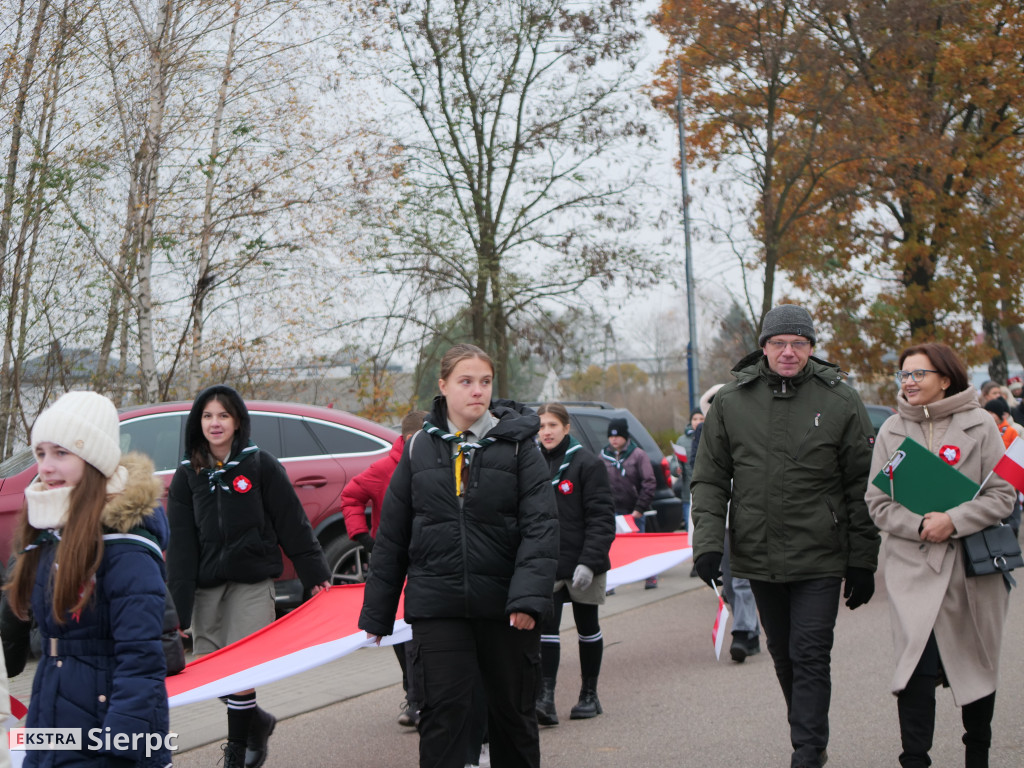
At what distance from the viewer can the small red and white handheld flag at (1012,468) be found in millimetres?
4797

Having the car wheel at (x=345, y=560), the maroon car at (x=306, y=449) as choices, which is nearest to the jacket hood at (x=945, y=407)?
the car wheel at (x=345, y=560)

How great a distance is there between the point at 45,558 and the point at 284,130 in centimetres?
1368

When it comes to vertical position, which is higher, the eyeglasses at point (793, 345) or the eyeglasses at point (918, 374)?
the eyeglasses at point (793, 345)

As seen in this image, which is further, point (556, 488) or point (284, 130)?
point (284, 130)

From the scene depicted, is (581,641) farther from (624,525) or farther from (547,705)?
(624,525)

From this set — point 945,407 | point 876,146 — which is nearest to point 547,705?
point 945,407

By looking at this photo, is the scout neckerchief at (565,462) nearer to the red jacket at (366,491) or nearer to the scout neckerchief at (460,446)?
the red jacket at (366,491)

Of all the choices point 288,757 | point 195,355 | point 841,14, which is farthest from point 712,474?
point 841,14

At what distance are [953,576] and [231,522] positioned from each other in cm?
325

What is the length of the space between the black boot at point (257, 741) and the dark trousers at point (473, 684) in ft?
5.20

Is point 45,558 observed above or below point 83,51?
below

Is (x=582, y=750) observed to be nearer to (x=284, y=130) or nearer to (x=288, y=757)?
(x=288, y=757)

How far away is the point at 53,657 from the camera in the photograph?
3281 millimetres

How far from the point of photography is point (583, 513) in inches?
256
